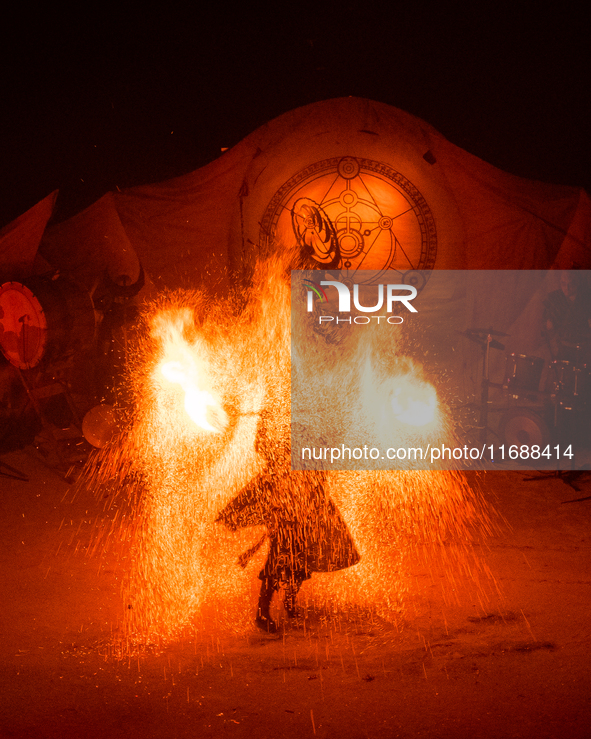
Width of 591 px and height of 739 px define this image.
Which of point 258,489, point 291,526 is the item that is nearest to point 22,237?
point 258,489

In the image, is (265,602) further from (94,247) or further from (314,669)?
(94,247)

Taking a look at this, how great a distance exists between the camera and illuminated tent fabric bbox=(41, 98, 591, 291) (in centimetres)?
700

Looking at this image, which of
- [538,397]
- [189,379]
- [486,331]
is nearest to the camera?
[189,379]

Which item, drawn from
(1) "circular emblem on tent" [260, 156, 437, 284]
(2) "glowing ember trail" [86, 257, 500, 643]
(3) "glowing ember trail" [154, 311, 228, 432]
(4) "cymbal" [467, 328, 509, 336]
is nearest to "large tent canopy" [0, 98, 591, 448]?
(1) "circular emblem on tent" [260, 156, 437, 284]

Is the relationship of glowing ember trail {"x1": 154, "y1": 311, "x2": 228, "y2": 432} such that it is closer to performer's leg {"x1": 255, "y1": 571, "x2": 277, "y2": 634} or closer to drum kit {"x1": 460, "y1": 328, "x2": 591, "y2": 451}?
performer's leg {"x1": 255, "y1": 571, "x2": 277, "y2": 634}

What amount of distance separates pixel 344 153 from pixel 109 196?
2869 millimetres

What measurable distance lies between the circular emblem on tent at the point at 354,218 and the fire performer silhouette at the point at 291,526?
3878mm

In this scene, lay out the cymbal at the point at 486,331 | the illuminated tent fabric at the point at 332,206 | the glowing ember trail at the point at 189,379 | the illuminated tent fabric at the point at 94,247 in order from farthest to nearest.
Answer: the illuminated tent fabric at the point at 94,247 < the cymbal at the point at 486,331 < the illuminated tent fabric at the point at 332,206 < the glowing ember trail at the point at 189,379

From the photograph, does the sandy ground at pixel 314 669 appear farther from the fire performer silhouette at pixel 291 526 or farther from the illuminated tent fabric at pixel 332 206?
the illuminated tent fabric at pixel 332 206

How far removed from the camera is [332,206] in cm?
711

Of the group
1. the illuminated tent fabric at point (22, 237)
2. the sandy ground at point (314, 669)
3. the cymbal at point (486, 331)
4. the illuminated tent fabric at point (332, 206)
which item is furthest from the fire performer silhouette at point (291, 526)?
the illuminated tent fabric at point (22, 237)

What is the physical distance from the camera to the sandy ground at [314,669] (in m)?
2.93

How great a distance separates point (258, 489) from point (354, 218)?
425 cm

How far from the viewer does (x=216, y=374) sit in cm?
454
